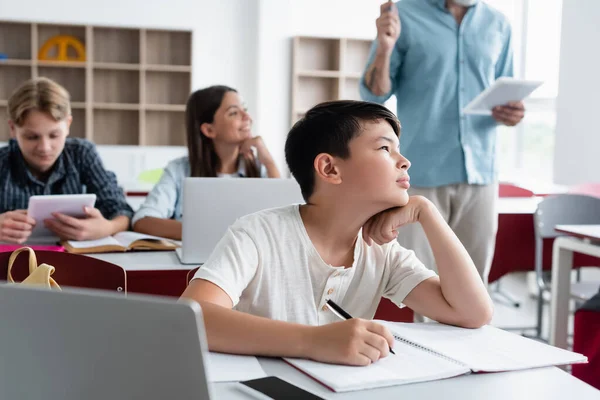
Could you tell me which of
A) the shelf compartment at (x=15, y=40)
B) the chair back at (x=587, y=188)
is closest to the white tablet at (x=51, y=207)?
the chair back at (x=587, y=188)

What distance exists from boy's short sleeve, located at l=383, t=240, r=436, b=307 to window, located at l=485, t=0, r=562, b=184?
5.36m

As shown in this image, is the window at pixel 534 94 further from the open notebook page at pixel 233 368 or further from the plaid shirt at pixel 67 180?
the open notebook page at pixel 233 368

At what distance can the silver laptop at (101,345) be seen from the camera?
0.54 m

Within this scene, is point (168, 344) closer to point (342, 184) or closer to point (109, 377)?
point (109, 377)

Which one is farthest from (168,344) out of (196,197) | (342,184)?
(196,197)

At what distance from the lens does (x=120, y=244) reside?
2.15m

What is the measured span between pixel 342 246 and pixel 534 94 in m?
5.57

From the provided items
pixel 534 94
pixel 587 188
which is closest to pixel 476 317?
pixel 587 188

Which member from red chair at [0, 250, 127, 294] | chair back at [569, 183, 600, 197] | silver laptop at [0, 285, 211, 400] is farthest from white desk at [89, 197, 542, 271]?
chair back at [569, 183, 600, 197]

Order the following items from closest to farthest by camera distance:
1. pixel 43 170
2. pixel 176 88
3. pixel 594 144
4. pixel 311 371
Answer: pixel 311 371, pixel 43 170, pixel 594 144, pixel 176 88

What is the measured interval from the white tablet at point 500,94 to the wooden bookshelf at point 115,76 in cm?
478

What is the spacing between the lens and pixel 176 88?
274 inches

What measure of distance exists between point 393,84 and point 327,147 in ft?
4.14

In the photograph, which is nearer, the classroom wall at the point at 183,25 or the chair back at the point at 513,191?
the chair back at the point at 513,191
